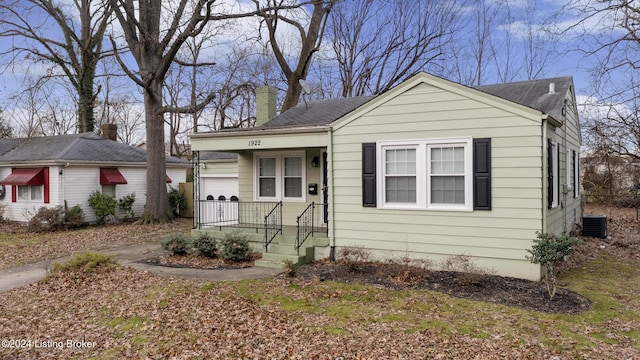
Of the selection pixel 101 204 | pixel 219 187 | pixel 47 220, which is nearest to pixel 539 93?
pixel 219 187

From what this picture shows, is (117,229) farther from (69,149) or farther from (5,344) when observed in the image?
(5,344)

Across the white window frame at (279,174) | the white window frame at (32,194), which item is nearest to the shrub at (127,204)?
the white window frame at (32,194)

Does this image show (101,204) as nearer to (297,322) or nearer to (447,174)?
(297,322)

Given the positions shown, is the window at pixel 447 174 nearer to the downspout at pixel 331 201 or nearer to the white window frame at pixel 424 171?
the white window frame at pixel 424 171

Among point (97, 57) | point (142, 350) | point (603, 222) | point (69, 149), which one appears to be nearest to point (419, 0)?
point (603, 222)

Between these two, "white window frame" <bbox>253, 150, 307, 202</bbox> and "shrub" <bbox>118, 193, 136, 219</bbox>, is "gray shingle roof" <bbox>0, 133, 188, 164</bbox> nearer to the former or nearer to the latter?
"shrub" <bbox>118, 193, 136, 219</bbox>

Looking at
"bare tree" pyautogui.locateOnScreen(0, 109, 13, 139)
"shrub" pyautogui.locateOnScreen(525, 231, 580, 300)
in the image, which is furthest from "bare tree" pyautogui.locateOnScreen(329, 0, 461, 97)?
"bare tree" pyautogui.locateOnScreen(0, 109, 13, 139)

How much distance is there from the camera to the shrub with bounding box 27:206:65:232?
49.4 ft

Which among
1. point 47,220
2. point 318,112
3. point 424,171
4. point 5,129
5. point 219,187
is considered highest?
point 5,129

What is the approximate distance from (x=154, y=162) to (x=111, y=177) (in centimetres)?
227

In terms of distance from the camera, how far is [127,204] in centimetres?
1797

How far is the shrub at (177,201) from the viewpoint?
19.3 m

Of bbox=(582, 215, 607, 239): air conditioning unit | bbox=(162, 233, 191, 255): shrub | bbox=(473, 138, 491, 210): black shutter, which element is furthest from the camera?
bbox=(582, 215, 607, 239): air conditioning unit

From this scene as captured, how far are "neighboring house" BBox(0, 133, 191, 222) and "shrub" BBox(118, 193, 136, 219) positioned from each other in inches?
14.2
